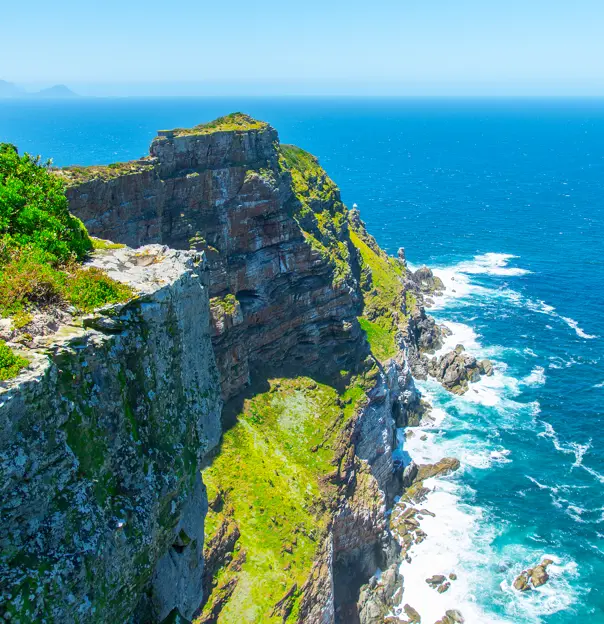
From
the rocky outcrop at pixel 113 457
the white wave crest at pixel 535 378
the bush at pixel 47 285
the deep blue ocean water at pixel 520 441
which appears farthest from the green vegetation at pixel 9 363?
the white wave crest at pixel 535 378

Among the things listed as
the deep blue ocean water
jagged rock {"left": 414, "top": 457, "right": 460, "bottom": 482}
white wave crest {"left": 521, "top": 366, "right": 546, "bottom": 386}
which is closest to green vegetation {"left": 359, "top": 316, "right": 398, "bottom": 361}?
the deep blue ocean water

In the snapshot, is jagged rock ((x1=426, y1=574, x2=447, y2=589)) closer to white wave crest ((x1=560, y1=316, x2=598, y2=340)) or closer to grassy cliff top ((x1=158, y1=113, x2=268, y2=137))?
grassy cliff top ((x1=158, y1=113, x2=268, y2=137))

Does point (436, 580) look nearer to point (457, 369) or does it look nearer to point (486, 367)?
point (457, 369)

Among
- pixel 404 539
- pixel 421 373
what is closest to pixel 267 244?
pixel 404 539

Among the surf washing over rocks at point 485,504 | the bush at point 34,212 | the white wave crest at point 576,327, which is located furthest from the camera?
the white wave crest at point 576,327

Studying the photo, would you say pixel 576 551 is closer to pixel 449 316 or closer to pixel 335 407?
pixel 335 407

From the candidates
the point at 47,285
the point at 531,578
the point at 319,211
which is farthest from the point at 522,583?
the point at 47,285

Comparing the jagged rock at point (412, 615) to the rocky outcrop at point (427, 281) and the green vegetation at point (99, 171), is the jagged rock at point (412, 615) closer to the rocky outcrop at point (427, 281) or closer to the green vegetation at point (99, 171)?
the green vegetation at point (99, 171)

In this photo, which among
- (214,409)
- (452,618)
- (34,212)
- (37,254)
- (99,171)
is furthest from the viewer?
(452,618)
